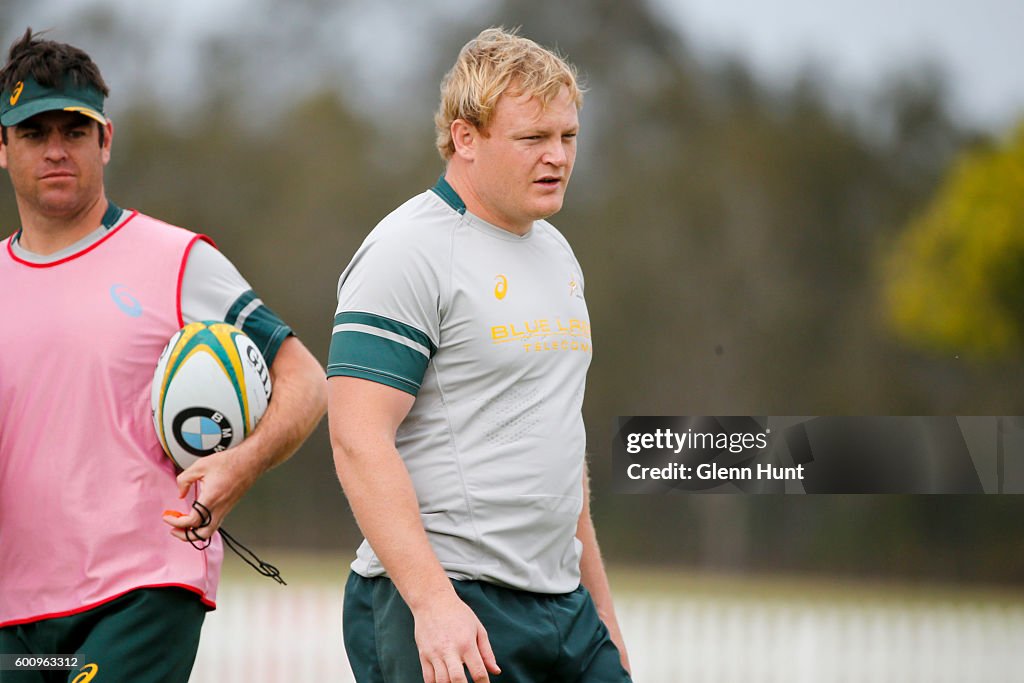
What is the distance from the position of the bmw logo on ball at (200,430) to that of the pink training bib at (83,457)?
113 mm

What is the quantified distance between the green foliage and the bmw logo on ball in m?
11.0

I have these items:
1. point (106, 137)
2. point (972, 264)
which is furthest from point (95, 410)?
point (972, 264)

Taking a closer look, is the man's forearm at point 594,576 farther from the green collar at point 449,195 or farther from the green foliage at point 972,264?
the green foliage at point 972,264

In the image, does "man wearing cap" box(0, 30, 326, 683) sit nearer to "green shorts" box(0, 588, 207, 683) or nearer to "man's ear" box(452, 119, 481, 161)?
"green shorts" box(0, 588, 207, 683)

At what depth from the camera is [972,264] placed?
13.0 meters

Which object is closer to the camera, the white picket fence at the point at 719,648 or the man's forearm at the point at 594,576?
the man's forearm at the point at 594,576

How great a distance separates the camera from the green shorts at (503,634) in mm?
2717

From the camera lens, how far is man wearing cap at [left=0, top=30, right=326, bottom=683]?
3.10 m

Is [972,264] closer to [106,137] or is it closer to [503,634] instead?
[106,137]

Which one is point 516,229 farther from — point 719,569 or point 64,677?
point 719,569

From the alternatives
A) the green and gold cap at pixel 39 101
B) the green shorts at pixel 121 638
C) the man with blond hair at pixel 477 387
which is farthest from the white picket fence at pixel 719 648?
the man with blond hair at pixel 477 387

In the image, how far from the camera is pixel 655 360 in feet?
52.4

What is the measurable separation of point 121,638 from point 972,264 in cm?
1131

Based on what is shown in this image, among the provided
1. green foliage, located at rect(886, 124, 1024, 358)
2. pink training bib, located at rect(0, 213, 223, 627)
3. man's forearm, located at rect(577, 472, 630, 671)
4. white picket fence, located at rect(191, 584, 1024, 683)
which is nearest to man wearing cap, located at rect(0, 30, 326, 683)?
pink training bib, located at rect(0, 213, 223, 627)
